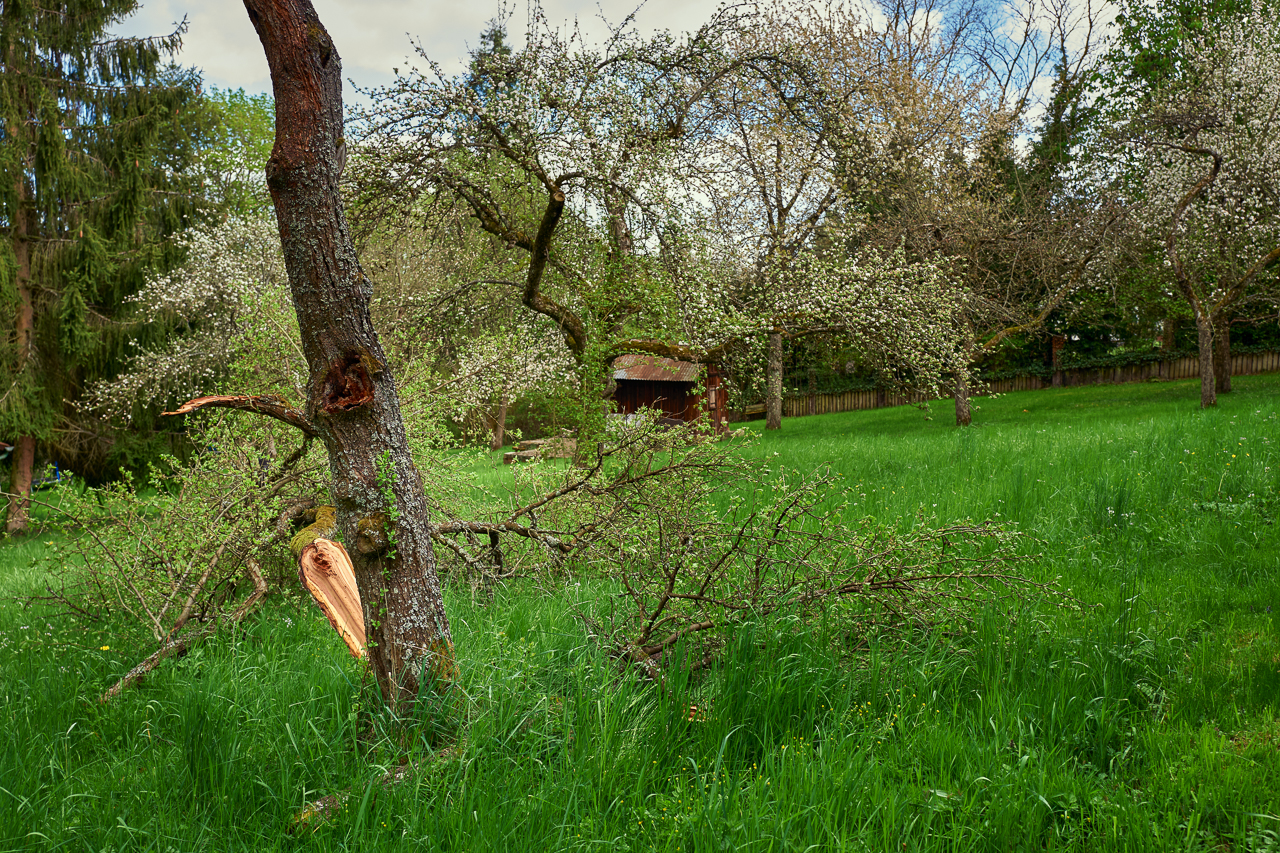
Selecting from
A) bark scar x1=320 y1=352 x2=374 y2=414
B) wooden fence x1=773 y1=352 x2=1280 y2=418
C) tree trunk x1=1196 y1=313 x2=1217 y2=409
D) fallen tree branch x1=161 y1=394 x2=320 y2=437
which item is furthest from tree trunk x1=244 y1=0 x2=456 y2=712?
wooden fence x1=773 y1=352 x2=1280 y2=418

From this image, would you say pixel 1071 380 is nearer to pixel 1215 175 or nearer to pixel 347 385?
pixel 1215 175

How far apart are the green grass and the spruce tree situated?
44.4 ft

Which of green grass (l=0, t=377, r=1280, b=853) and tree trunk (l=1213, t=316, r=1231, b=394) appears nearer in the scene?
green grass (l=0, t=377, r=1280, b=853)

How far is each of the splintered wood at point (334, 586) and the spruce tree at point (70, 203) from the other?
46.1 ft

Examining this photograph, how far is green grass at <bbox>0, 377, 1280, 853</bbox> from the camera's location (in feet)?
7.84

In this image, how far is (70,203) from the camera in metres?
15.3

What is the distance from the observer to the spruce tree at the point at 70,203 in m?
14.6

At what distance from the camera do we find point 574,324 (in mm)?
8406

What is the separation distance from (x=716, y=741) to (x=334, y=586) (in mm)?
2562

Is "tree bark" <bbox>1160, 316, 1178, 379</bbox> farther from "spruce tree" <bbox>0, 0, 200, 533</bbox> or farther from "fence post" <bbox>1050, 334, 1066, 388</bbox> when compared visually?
"spruce tree" <bbox>0, 0, 200, 533</bbox>

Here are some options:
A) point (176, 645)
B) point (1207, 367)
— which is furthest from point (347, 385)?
point (1207, 367)

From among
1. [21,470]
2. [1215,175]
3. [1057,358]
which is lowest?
[21,470]

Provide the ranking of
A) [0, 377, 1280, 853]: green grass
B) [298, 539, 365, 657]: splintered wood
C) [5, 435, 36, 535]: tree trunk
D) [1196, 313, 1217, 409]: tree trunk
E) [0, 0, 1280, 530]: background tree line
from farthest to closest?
1. [5, 435, 36, 535]: tree trunk
2. [1196, 313, 1217, 409]: tree trunk
3. [0, 0, 1280, 530]: background tree line
4. [298, 539, 365, 657]: splintered wood
5. [0, 377, 1280, 853]: green grass

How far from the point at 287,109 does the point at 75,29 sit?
1789cm
